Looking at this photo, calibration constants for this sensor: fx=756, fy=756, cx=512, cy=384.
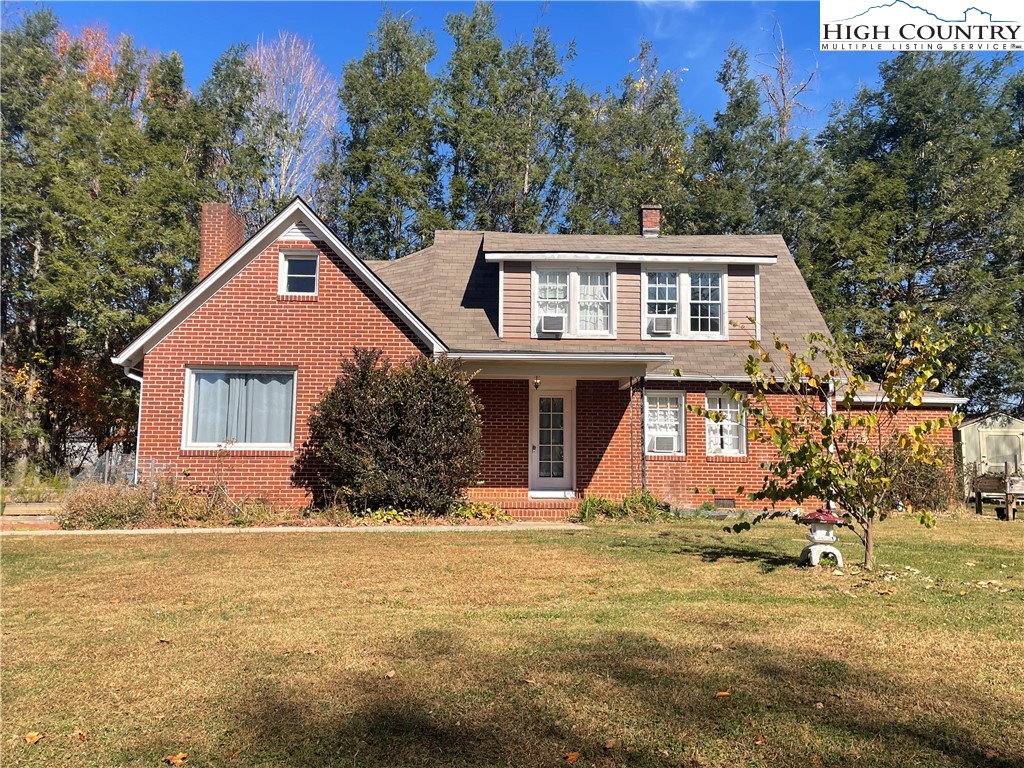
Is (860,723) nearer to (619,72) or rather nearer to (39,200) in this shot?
(39,200)

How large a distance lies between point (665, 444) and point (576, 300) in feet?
12.8

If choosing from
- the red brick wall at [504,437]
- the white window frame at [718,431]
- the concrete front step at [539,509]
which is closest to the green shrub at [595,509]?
Result: the concrete front step at [539,509]

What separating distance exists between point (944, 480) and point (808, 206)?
17027 mm

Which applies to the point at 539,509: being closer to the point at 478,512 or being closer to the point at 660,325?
the point at 478,512

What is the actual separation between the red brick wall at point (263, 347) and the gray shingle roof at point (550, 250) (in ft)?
6.79

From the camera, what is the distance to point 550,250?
56.9ft

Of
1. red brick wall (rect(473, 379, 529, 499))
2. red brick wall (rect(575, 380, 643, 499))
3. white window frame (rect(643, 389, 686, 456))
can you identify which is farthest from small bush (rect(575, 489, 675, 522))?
white window frame (rect(643, 389, 686, 456))

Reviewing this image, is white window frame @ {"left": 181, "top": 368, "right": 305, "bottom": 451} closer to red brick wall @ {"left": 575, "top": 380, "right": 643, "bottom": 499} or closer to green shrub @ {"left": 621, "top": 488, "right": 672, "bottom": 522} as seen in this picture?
red brick wall @ {"left": 575, "top": 380, "right": 643, "bottom": 499}

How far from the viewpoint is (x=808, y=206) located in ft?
103

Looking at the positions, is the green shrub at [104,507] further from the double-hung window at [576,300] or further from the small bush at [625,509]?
the double-hung window at [576,300]

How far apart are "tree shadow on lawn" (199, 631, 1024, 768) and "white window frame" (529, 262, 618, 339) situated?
12582 mm

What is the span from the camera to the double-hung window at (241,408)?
14.7 metres

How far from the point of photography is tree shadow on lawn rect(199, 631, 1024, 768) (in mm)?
3746

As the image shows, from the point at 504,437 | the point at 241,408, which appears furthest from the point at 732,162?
the point at 241,408
